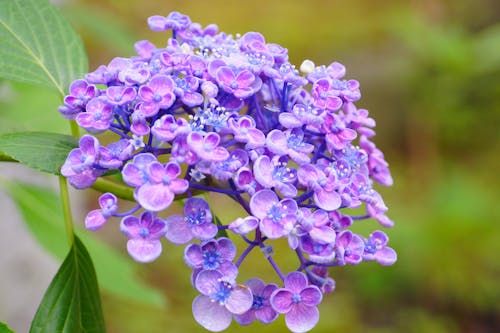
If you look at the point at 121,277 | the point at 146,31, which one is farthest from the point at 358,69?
the point at 121,277

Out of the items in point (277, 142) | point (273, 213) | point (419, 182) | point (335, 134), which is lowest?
point (273, 213)

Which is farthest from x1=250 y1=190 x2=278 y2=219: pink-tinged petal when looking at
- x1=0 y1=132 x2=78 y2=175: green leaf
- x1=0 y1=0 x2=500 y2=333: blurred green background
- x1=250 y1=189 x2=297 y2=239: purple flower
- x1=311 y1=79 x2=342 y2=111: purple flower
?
x1=0 y1=0 x2=500 y2=333: blurred green background

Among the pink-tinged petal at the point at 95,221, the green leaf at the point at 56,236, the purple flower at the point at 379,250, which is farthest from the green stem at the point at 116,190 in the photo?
the green leaf at the point at 56,236

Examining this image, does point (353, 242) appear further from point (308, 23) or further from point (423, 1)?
point (308, 23)

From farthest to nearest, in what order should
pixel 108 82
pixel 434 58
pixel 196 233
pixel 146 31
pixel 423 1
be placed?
pixel 146 31 < pixel 423 1 < pixel 434 58 < pixel 108 82 < pixel 196 233

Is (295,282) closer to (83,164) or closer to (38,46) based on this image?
(83,164)

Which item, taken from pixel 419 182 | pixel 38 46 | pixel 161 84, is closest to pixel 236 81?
pixel 161 84

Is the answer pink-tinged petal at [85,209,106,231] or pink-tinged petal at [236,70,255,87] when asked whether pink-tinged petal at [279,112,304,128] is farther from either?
pink-tinged petal at [85,209,106,231]

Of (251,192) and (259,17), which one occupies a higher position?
(259,17)
